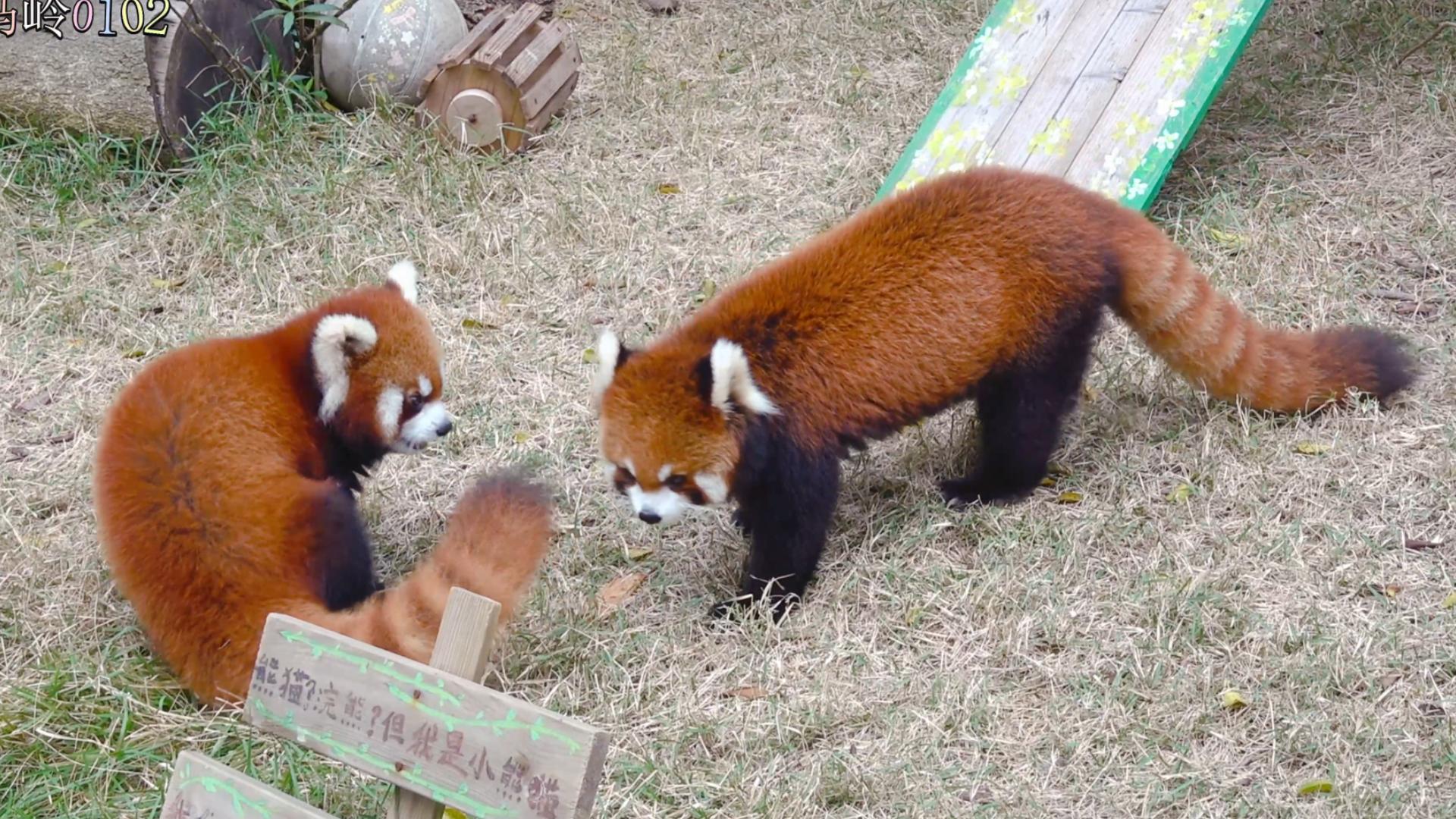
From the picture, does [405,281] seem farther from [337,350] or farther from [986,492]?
[986,492]

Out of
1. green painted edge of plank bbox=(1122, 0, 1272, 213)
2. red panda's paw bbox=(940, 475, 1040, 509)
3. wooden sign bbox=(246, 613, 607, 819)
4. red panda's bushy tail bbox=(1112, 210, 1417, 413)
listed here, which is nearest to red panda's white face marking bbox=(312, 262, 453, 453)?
wooden sign bbox=(246, 613, 607, 819)

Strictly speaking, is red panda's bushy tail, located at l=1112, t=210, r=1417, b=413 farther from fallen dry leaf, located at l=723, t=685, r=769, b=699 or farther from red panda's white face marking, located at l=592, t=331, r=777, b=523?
fallen dry leaf, located at l=723, t=685, r=769, b=699

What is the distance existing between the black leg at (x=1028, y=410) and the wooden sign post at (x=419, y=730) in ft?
7.02

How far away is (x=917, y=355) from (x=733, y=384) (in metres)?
0.60

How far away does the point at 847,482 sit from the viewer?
13.8 feet

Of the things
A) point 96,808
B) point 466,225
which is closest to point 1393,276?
point 466,225

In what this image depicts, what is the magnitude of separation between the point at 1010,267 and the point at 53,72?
4.38 meters

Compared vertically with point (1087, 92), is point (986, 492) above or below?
below

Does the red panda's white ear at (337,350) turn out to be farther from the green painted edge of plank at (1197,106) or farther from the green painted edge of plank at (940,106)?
the green painted edge of plank at (1197,106)

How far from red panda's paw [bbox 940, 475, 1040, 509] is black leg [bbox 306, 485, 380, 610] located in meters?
1.77

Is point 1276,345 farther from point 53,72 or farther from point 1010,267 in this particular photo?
point 53,72

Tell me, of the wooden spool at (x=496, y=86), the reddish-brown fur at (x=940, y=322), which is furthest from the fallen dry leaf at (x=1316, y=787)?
the wooden spool at (x=496, y=86)

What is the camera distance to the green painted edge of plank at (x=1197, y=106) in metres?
4.91

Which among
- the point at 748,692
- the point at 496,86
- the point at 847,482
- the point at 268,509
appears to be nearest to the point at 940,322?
the point at 847,482
